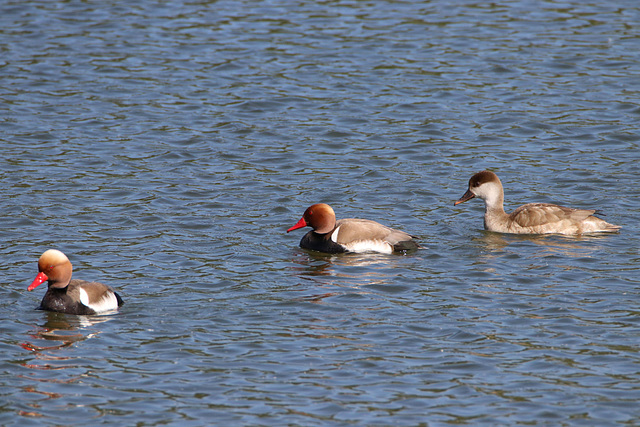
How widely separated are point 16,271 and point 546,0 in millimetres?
17433

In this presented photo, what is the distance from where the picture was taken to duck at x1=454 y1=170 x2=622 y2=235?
13547 millimetres

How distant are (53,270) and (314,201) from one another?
5.15 m

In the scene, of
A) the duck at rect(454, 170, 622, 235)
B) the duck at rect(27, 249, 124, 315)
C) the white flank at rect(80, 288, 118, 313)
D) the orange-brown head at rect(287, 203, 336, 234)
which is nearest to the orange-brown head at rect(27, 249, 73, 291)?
the duck at rect(27, 249, 124, 315)

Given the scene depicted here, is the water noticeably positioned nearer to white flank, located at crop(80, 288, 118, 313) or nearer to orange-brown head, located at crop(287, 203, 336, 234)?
white flank, located at crop(80, 288, 118, 313)

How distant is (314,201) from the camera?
587 inches

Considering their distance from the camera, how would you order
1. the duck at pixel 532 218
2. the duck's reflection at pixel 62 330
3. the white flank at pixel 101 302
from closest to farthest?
the duck's reflection at pixel 62 330 < the white flank at pixel 101 302 < the duck at pixel 532 218

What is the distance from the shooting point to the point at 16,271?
39.0 feet

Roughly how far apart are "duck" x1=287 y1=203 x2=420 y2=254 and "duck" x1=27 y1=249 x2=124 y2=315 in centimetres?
335

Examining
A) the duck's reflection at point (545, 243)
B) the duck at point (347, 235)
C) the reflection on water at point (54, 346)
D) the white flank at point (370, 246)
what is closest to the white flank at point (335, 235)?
the duck at point (347, 235)

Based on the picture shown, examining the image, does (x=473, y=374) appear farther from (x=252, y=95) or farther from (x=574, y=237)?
(x=252, y=95)

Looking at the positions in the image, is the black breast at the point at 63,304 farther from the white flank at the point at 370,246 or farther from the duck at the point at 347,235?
the white flank at the point at 370,246

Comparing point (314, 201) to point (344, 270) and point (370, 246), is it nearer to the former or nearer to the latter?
point (370, 246)

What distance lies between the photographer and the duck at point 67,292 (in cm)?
1063

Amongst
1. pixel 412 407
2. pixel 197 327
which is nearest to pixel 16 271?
pixel 197 327
